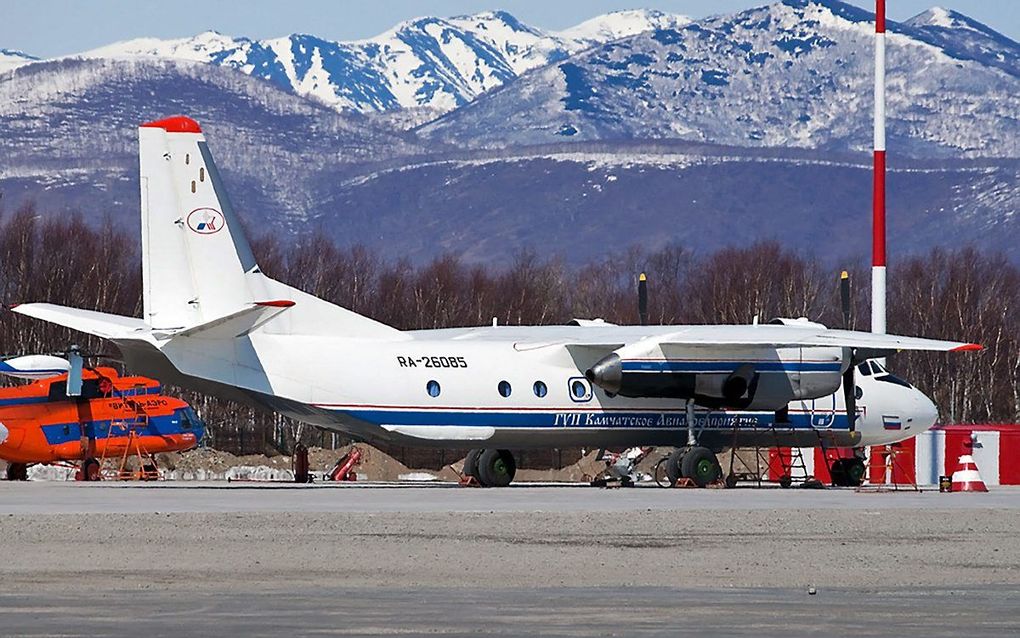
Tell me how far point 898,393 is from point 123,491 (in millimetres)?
17224

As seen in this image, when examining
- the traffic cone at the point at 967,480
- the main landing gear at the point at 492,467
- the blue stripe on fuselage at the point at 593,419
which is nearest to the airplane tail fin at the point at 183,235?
the blue stripe on fuselage at the point at 593,419

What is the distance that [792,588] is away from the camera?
2161 cm

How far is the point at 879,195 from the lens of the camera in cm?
5016

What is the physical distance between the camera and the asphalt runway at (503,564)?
1802 centimetres

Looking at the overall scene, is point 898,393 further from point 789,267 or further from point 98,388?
point 789,267

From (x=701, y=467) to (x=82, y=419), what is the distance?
1468cm

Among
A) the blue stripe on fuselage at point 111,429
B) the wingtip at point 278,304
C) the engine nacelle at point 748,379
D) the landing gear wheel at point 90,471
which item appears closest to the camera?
the wingtip at point 278,304

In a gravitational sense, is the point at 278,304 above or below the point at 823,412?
above

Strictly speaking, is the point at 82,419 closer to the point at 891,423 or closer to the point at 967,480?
the point at 891,423

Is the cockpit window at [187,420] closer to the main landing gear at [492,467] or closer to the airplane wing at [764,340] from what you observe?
the main landing gear at [492,467]

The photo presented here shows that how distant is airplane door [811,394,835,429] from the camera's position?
148 feet

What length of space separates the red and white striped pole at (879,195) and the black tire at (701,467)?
32.0ft

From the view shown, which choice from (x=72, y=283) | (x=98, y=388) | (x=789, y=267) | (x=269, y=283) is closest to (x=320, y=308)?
(x=269, y=283)

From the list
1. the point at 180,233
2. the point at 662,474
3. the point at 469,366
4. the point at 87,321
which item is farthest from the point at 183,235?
the point at 662,474
